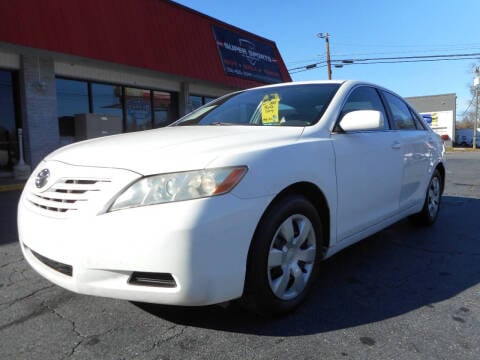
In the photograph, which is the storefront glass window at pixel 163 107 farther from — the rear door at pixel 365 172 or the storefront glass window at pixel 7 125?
Answer: the rear door at pixel 365 172

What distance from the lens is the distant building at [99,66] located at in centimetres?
930

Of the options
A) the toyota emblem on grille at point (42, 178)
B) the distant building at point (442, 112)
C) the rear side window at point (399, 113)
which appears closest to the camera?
the toyota emblem on grille at point (42, 178)

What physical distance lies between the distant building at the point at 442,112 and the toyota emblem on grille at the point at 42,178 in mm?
46452

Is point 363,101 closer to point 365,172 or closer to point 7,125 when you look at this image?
point 365,172

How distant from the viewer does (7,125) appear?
398 inches

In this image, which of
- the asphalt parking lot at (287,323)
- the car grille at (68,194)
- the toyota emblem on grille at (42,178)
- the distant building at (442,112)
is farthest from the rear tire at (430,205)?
the distant building at (442,112)

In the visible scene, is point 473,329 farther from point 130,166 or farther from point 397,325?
point 130,166

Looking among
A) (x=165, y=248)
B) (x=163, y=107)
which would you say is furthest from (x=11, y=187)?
(x=165, y=248)

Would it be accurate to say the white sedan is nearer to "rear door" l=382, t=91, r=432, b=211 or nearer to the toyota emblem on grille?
the toyota emblem on grille

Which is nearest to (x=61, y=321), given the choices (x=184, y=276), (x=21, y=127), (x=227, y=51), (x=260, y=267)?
(x=184, y=276)

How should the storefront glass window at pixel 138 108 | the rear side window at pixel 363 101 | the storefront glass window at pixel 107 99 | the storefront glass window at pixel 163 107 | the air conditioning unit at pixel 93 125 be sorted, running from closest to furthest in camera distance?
the rear side window at pixel 363 101, the air conditioning unit at pixel 93 125, the storefront glass window at pixel 107 99, the storefront glass window at pixel 138 108, the storefront glass window at pixel 163 107

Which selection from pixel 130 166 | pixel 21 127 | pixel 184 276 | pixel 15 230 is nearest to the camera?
pixel 184 276

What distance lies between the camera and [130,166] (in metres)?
2.20

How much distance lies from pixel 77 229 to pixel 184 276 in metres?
0.60
